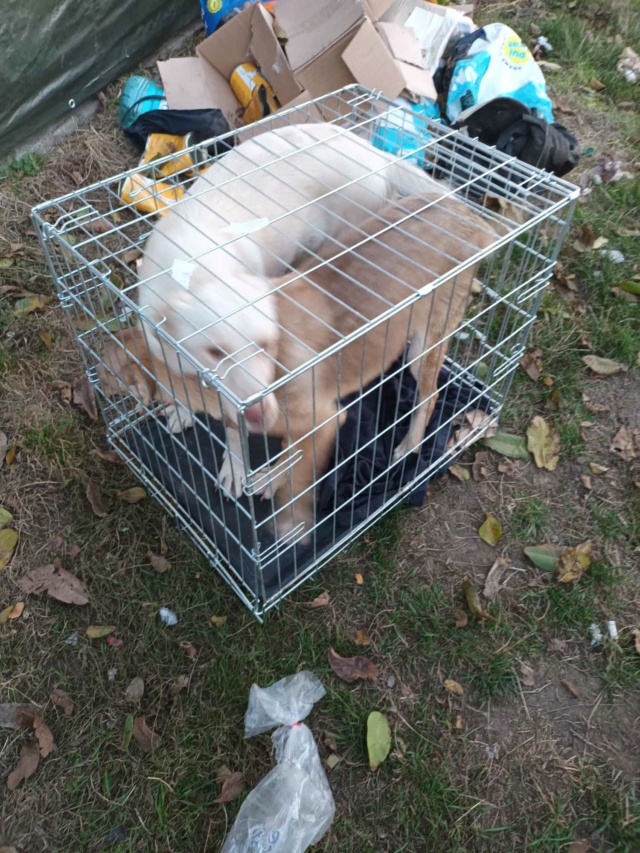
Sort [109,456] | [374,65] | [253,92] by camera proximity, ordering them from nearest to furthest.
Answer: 1. [109,456]
2. [374,65]
3. [253,92]

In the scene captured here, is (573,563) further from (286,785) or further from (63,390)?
(63,390)

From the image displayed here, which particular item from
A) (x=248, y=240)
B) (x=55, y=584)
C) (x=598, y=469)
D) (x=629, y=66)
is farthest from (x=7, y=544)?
(x=629, y=66)

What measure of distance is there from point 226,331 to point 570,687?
1650 mm

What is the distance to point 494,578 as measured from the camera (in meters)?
2.43

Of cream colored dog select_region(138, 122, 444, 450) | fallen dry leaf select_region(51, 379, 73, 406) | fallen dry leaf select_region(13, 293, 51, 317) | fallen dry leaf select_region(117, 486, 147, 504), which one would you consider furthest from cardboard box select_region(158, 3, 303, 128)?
fallen dry leaf select_region(117, 486, 147, 504)

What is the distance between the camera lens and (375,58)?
394 cm

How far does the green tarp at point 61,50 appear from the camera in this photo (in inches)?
148

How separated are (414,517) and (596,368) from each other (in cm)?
131

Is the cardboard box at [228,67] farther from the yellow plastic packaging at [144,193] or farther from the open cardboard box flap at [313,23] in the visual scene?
the yellow plastic packaging at [144,193]

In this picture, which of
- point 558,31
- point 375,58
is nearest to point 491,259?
point 375,58

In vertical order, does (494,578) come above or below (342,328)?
below

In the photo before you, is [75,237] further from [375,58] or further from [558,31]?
[558,31]

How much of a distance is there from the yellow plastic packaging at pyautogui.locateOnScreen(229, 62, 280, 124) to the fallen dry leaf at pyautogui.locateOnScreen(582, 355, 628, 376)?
8.47 ft

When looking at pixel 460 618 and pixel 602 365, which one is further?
pixel 602 365
